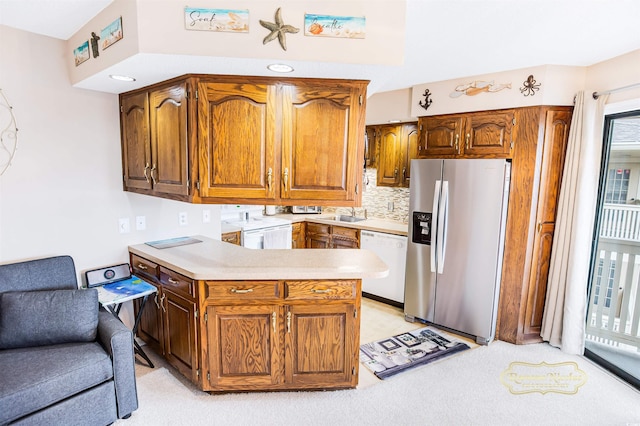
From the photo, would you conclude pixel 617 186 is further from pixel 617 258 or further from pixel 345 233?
pixel 345 233

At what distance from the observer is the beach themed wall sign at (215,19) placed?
171 cm

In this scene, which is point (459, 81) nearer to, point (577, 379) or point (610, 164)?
point (610, 164)

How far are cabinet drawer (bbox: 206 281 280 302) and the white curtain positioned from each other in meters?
2.46

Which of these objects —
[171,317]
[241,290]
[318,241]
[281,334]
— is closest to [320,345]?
[281,334]

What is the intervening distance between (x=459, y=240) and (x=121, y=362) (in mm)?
2794

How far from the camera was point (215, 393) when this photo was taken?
7.67 ft

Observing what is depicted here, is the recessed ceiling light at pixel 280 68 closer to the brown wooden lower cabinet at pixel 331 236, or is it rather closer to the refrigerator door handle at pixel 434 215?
the refrigerator door handle at pixel 434 215

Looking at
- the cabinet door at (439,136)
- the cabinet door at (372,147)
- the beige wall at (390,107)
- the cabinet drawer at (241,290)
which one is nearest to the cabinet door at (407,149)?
the beige wall at (390,107)

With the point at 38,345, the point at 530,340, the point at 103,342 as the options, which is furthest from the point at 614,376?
the point at 38,345

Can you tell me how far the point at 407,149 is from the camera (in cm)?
394

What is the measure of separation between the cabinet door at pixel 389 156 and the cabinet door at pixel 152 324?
275 cm

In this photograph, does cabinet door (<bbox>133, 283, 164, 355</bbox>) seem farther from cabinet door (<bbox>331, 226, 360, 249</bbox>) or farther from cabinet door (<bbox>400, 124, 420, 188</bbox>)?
cabinet door (<bbox>400, 124, 420, 188</bbox>)

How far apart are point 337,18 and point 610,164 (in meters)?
2.61

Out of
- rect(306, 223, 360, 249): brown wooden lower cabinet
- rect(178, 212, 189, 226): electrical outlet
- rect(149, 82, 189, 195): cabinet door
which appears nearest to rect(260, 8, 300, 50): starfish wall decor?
rect(149, 82, 189, 195): cabinet door
